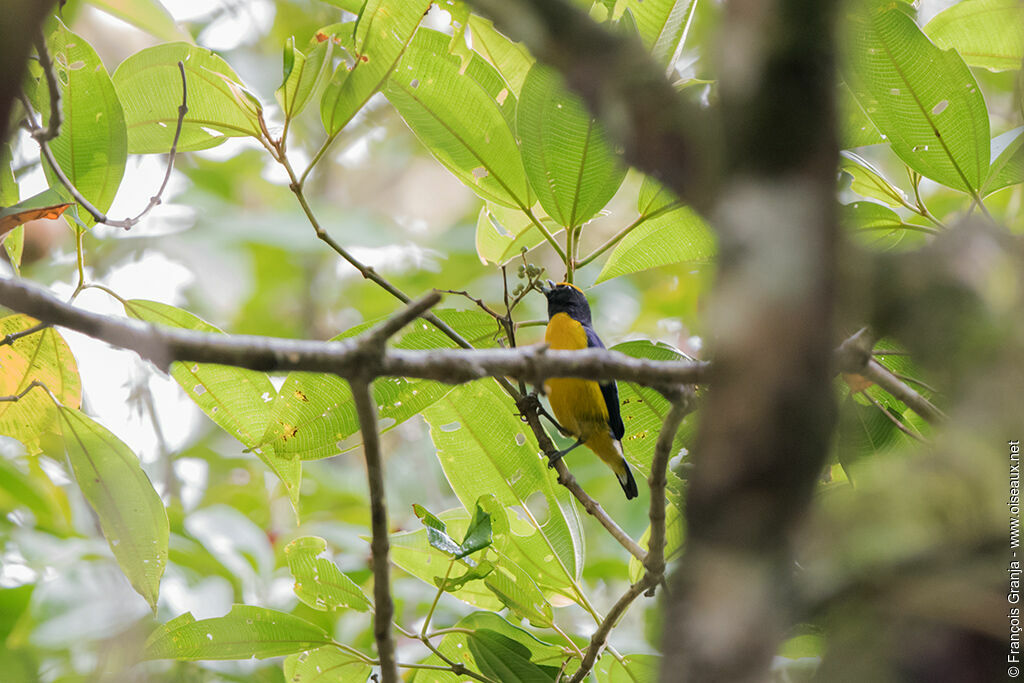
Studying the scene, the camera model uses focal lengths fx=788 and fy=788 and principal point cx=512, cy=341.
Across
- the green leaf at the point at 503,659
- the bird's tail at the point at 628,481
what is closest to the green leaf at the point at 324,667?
the green leaf at the point at 503,659

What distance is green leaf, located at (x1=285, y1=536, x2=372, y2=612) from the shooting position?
1916 mm

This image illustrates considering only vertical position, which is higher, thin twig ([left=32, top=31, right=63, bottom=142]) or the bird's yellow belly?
the bird's yellow belly

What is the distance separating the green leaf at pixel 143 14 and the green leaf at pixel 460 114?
878 millimetres

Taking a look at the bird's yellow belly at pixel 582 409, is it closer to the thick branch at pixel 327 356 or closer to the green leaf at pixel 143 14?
the green leaf at pixel 143 14

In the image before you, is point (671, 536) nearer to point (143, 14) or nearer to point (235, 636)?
point (235, 636)

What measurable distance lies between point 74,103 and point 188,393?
750 mm

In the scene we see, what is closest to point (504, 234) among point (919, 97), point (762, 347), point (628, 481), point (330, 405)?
point (330, 405)

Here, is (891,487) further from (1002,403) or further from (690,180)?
(690,180)

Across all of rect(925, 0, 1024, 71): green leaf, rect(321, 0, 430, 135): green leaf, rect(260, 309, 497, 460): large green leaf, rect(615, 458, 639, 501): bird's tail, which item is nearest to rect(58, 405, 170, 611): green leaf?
rect(260, 309, 497, 460): large green leaf

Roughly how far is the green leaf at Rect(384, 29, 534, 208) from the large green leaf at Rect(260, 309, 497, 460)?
423 millimetres

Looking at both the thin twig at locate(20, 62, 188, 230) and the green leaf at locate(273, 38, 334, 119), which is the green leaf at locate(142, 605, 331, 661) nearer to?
the thin twig at locate(20, 62, 188, 230)

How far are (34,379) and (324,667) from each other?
1.03 meters

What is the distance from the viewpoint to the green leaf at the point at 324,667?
197cm

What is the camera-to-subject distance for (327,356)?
103cm
